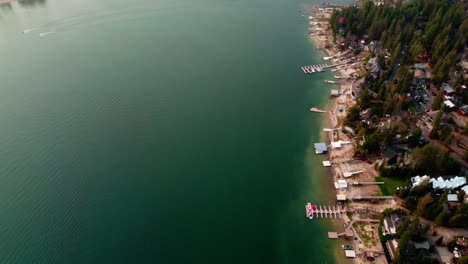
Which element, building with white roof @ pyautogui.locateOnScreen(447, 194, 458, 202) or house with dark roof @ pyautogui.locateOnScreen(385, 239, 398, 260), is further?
building with white roof @ pyautogui.locateOnScreen(447, 194, 458, 202)

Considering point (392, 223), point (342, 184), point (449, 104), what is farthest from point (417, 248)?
point (449, 104)

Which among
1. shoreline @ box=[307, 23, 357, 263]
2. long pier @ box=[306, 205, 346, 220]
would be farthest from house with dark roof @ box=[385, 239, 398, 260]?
long pier @ box=[306, 205, 346, 220]

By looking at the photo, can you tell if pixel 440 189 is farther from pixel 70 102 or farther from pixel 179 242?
pixel 70 102

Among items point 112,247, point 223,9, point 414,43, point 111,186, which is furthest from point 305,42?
point 112,247

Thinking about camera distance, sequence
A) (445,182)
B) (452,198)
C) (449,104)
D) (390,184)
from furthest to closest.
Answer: (449,104) < (390,184) < (445,182) < (452,198)

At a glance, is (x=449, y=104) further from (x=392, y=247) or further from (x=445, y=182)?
(x=392, y=247)

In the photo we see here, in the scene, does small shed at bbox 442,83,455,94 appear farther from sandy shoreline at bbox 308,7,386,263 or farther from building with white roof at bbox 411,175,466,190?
building with white roof at bbox 411,175,466,190

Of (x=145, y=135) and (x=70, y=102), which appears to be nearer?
(x=145, y=135)
